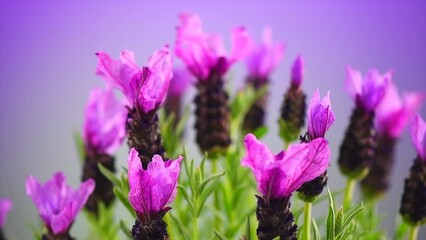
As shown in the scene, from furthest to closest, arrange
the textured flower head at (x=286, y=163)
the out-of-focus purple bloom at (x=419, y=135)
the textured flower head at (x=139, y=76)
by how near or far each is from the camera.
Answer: the out-of-focus purple bloom at (x=419, y=135) < the textured flower head at (x=139, y=76) < the textured flower head at (x=286, y=163)

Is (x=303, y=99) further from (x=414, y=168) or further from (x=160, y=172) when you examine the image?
(x=160, y=172)

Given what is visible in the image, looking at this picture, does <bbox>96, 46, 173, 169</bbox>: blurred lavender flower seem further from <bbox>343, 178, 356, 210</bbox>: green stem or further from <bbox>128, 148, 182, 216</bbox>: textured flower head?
<bbox>343, 178, 356, 210</bbox>: green stem

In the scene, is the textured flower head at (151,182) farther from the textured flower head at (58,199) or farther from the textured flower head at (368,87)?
the textured flower head at (368,87)

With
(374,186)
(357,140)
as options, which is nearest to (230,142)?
(357,140)

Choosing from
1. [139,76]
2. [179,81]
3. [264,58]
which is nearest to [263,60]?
[264,58]

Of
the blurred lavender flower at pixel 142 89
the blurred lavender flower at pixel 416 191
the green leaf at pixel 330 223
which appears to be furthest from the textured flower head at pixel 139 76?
the blurred lavender flower at pixel 416 191
